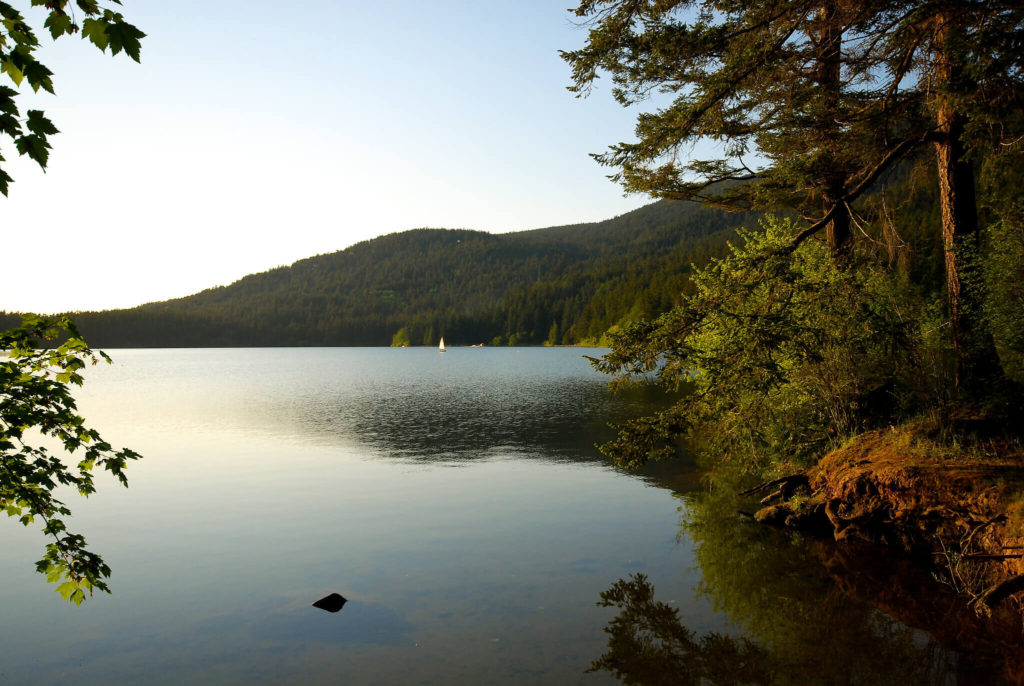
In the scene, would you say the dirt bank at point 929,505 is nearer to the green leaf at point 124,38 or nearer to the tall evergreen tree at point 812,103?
the tall evergreen tree at point 812,103

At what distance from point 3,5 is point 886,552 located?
612 inches

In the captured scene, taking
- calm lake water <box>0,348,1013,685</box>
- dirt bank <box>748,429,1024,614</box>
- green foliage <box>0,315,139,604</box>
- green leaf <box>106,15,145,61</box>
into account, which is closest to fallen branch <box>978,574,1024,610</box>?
dirt bank <box>748,429,1024,614</box>

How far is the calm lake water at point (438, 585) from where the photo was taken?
9102 mm

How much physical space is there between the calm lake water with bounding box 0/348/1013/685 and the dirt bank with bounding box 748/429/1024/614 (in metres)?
1.06

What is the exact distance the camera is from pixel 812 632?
384 inches

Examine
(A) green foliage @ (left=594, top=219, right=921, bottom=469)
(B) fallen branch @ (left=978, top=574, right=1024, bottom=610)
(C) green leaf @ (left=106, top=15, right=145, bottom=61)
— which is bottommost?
(B) fallen branch @ (left=978, top=574, right=1024, bottom=610)

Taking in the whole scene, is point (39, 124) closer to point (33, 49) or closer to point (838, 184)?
point (33, 49)

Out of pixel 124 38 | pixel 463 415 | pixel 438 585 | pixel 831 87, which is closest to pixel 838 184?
pixel 831 87

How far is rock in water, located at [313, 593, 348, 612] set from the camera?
1130 centimetres

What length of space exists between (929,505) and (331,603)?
11.4 metres

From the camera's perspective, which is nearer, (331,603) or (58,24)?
(58,24)

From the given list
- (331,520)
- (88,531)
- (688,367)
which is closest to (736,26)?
(688,367)

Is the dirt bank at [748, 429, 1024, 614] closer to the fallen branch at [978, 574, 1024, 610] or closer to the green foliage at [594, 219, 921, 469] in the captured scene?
the fallen branch at [978, 574, 1024, 610]

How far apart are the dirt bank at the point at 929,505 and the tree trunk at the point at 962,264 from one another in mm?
1574
